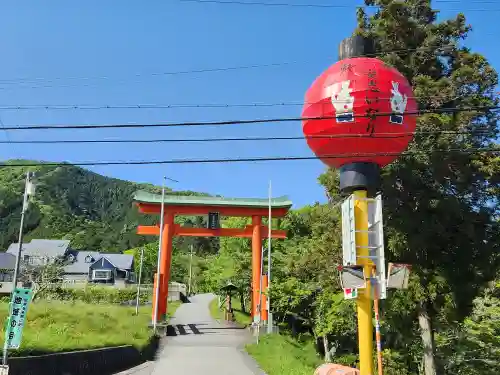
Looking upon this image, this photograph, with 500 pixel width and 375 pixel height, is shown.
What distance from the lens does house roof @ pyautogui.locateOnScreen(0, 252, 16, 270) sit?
53934 millimetres

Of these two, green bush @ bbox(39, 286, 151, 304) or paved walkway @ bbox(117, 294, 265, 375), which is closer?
paved walkway @ bbox(117, 294, 265, 375)

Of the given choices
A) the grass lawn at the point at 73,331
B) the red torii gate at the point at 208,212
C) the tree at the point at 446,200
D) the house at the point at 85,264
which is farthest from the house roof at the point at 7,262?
the tree at the point at 446,200

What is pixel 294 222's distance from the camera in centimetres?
3378

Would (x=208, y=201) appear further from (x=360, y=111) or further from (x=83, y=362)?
(x=360, y=111)

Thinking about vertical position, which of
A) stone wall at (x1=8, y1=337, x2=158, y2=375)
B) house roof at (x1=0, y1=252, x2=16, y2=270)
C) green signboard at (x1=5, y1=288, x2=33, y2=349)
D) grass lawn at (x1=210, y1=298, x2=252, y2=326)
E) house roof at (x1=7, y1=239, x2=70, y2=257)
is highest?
house roof at (x1=7, y1=239, x2=70, y2=257)

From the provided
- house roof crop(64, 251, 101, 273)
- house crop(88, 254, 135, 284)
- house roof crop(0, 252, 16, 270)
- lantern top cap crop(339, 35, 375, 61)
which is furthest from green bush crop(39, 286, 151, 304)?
lantern top cap crop(339, 35, 375, 61)

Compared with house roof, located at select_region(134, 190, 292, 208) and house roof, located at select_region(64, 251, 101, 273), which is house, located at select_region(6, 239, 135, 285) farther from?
house roof, located at select_region(134, 190, 292, 208)

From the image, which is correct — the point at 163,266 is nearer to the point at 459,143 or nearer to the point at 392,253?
the point at 392,253

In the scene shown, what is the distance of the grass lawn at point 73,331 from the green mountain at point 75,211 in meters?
44.9

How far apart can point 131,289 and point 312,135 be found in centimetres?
4002

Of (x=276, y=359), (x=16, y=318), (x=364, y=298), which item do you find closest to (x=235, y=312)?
(x=276, y=359)

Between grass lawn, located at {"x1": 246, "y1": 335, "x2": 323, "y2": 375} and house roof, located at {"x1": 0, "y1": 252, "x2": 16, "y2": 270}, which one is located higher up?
house roof, located at {"x1": 0, "y1": 252, "x2": 16, "y2": 270}

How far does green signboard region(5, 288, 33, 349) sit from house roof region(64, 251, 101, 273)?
2056 inches

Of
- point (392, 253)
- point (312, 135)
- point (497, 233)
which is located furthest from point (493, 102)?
point (312, 135)
